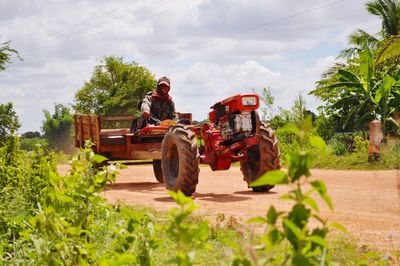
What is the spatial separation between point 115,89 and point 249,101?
4890cm

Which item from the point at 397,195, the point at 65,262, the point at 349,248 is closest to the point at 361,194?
the point at 397,195

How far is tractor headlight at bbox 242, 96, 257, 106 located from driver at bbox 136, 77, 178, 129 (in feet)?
8.86

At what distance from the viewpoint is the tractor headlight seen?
35.6ft

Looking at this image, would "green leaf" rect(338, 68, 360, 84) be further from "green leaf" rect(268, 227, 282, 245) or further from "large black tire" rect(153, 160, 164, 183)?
"green leaf" rect(268, 227, 282, 245)

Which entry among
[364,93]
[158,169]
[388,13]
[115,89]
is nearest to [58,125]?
[115,89]

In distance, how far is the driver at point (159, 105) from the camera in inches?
519

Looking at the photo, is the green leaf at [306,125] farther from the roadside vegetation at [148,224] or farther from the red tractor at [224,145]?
the red tractor at [224,145]

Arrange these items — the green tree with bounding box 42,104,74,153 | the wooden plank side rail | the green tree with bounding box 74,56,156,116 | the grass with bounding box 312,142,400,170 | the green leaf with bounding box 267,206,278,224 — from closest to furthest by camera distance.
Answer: the green leaf with bounding box 267,206,278,224 < the wooden plank side rail < the grass with bounding box 312,142,400,170 < the green tree with bounding box 74,56,156,116 < the green tree with bounding box 42,104,74,153

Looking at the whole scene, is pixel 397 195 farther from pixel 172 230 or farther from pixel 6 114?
pixel 6 114

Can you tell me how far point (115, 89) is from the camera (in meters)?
59.1

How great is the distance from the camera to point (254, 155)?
11.8m

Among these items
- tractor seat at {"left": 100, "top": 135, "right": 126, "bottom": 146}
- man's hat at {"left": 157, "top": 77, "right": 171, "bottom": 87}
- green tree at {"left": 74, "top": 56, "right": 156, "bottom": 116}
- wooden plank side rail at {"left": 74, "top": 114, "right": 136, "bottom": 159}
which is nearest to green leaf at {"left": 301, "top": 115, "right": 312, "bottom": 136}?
man's hat at {"left": 157, "top": 77, "right": 171, "bottom": 87}

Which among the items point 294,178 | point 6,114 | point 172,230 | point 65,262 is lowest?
point 65,262

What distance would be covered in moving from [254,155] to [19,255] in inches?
287
